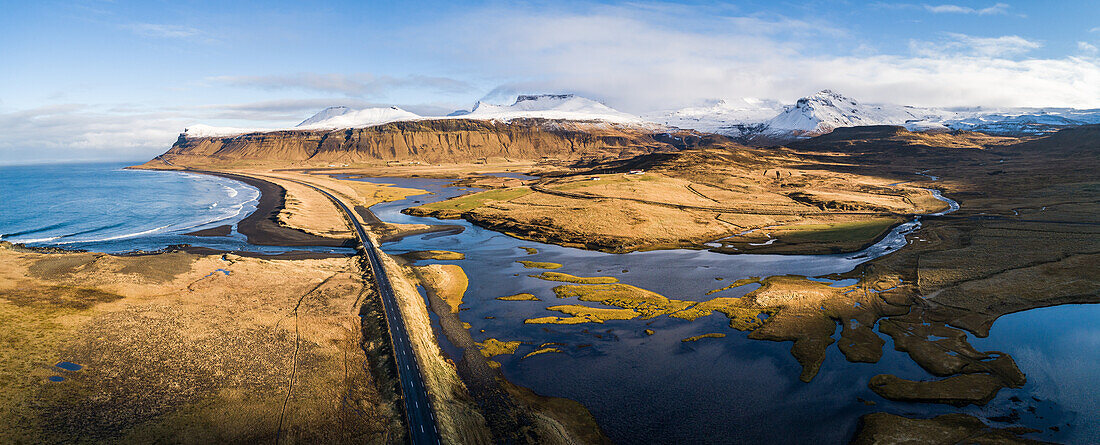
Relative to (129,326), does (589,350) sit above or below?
below

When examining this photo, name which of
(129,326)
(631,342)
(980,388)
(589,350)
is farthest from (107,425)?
(980,388)

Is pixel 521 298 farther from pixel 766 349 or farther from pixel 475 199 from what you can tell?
pixel 475 199

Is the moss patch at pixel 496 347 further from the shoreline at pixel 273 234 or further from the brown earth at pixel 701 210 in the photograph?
the shoreline at pixel 273 234

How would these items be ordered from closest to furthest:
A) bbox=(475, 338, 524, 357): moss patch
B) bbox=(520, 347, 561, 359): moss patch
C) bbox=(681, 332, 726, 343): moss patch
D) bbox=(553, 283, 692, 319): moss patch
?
bbox=(520, 347, 561, 359): moss patch → bbox=(475, 338, 524, 357): moss patch → bbox=(681, 332, 726, 343): moss patch → bbox=(553, 283, 692, 319): moss patch

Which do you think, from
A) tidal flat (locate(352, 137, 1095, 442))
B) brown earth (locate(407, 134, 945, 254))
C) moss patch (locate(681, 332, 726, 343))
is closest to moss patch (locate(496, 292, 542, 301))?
tidal flat (locate(352, 137, 1095, 442))

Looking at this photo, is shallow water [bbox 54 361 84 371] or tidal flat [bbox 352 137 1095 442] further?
shallow water [bbox 54 361 84 371]

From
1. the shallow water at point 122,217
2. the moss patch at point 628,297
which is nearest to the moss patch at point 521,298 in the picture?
the moss patch at point 628,297

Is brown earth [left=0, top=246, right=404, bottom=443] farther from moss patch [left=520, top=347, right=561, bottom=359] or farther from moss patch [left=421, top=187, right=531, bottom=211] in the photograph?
moss patch [left=421, top=187, right=531, bottom=211]

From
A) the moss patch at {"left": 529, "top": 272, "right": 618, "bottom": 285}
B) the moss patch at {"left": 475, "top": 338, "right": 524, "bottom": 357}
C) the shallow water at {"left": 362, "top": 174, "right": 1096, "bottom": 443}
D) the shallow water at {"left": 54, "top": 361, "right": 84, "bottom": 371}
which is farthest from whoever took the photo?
the moss patch at {"left": 529, "top": 272, "right": 618, "bottom": 285}

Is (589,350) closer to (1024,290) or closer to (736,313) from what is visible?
(736,313)

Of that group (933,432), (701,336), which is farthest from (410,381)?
(933,432)

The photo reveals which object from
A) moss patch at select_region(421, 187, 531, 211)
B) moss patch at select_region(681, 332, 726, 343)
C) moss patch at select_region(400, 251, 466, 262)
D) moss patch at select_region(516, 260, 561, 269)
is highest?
moss patch at select_region(421, 187, 531, 211)
